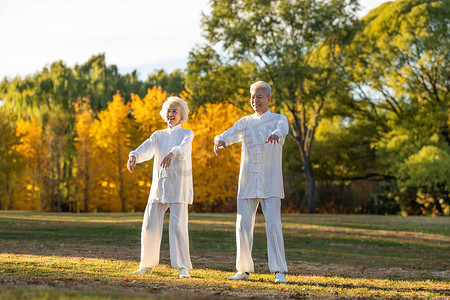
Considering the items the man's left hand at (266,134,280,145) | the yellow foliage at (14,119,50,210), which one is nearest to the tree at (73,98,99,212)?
the yellow foliage at (14,119,50,210)

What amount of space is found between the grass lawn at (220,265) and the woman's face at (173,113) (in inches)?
76.6

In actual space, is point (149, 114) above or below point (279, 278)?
above

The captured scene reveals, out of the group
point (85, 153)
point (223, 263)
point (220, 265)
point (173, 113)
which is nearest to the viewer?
point (173, 113)

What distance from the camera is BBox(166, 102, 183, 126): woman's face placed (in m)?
7.75

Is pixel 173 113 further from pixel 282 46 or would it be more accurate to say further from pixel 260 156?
pixel 282 46

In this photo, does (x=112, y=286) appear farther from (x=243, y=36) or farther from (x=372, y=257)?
(x=243, y=36)

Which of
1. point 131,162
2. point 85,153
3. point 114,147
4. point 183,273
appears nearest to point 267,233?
point 183,273

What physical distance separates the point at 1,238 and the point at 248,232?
8.16 metres

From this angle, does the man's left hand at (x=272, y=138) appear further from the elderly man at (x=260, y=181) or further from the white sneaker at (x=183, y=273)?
the white sneaker at (x=183, y=273)

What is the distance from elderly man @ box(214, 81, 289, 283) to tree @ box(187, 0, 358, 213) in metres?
25.0

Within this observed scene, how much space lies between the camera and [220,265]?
30.7ft

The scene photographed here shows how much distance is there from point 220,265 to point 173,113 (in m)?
2.85

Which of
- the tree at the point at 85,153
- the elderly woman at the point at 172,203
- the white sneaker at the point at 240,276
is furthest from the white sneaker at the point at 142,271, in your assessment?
the tree at the point at 85,153

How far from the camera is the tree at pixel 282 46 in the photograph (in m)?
33.2
